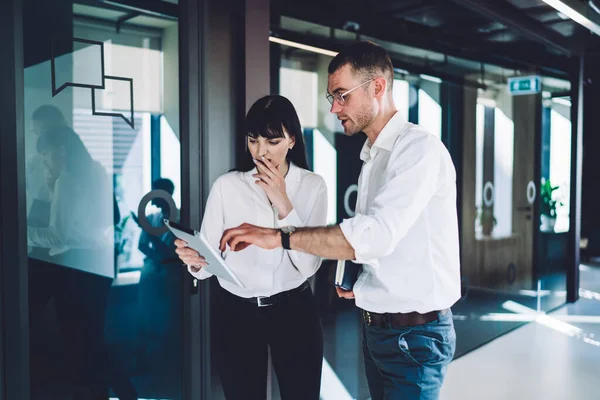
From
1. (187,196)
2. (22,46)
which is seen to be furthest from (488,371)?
(22,46)

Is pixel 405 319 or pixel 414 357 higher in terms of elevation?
pixel 405 319

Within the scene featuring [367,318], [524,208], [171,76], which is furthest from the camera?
[524,208]

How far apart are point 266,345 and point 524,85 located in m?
4.47

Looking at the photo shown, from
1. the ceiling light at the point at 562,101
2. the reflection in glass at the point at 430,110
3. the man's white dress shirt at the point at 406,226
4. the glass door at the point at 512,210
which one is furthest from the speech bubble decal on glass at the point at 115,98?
the ceiling light at the point at 562,101

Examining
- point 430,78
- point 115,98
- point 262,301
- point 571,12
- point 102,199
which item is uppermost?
point 571,12

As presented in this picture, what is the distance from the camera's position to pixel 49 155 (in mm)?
2119

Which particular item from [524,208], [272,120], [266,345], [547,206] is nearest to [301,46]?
[272,120]

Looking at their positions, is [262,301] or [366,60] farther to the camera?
[262,301]

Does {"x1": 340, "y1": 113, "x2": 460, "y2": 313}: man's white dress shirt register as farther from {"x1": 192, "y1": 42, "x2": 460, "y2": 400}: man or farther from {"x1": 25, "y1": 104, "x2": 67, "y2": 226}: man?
{"x1": 25, "y1": 104, "x2": 67, "y2": 226}: man

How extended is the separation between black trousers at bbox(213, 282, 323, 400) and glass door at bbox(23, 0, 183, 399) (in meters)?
0.48

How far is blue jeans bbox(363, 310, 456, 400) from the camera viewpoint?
1714 mm

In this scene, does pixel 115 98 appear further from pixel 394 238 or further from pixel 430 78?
pixel 430 78

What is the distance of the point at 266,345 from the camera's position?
2168mm

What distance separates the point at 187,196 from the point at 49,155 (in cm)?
60
